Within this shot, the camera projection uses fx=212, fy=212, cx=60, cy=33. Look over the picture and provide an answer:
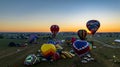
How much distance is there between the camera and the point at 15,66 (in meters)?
28.5

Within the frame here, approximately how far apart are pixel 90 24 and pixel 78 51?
2024 centimetres

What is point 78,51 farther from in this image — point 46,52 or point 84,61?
point 46,52

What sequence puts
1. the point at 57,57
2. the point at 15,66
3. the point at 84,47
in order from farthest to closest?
the point at 57,57, the point at 84,47, the point at 15,66

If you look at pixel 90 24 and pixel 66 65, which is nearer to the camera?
pixel 66 65

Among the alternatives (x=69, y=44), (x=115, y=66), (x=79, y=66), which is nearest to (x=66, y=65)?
(x=79, y=66)

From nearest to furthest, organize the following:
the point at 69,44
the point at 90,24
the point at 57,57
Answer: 1. the point at 57,57
2. the point at 90,24
3. the point at 69,44

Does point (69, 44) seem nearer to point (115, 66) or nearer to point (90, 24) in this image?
point (90, 24)

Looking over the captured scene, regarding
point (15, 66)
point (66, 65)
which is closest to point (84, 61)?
point (66, 65)

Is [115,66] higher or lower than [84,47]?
lower

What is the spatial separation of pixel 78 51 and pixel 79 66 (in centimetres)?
332

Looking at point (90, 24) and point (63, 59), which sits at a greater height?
point (90, 24)

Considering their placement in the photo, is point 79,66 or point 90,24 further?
point 90,24

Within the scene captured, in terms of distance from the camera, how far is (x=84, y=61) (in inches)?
1252

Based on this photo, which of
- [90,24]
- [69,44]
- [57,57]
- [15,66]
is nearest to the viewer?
[15,66]
